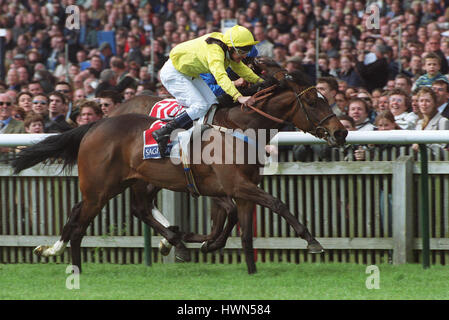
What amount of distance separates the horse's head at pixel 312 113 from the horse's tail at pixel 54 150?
171 cm

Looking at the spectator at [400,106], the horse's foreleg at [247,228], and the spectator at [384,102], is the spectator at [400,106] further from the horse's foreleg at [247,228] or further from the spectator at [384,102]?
the horse's foreleg at [247,228]

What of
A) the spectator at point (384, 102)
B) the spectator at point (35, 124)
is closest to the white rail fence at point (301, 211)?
the spectator at point (35, 124)

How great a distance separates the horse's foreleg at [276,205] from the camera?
5.87 m

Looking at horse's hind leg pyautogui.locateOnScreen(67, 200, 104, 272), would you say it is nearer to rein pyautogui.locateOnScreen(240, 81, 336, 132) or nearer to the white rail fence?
the white rail fence

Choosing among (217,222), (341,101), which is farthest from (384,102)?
(217,222)

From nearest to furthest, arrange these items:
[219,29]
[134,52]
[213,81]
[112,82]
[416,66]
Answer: [213,81] < [416,66] < [112,82] < [134,52] < [219,29]

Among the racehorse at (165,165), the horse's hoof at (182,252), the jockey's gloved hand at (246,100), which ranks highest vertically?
the jockey's gloved hand at (246,100)

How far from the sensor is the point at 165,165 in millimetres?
6508

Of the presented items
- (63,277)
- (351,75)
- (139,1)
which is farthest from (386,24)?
(63,277)

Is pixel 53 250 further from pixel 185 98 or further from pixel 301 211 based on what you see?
pixel 301 211

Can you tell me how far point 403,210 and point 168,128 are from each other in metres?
1.92

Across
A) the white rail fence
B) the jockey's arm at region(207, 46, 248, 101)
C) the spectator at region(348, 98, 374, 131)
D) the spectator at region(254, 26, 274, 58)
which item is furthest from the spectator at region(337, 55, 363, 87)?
the jockey's arm at region(207, 46, 248, 101)

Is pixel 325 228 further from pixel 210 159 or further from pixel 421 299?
pixel 421 299

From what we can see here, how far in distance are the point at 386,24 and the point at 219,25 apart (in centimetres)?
336
